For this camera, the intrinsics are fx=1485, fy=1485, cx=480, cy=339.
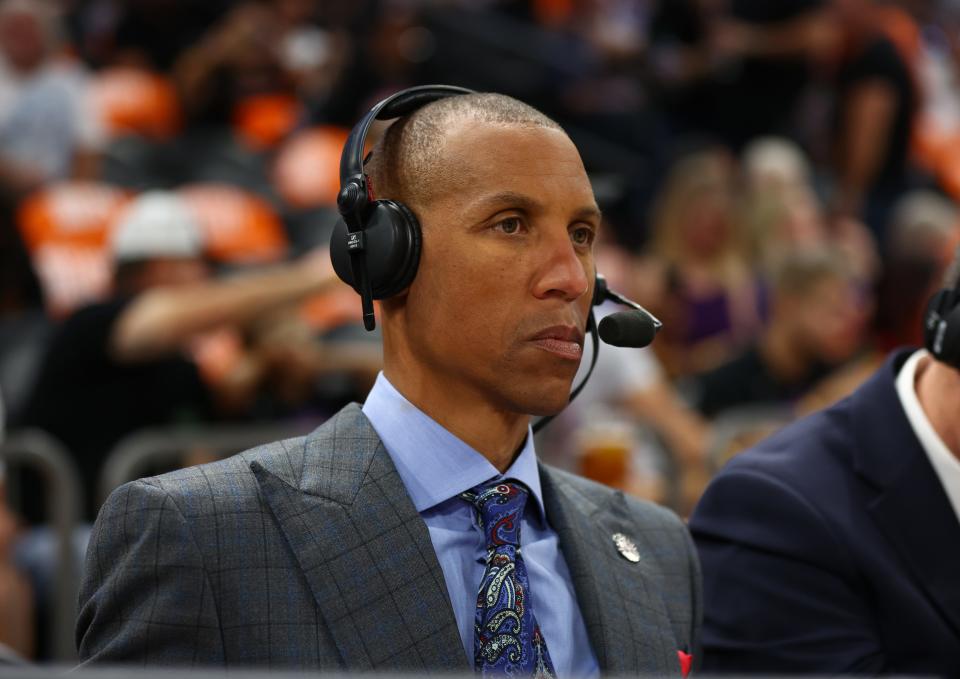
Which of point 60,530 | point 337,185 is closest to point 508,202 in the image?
point 60,530

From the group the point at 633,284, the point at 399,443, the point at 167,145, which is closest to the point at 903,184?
the point at 633,284

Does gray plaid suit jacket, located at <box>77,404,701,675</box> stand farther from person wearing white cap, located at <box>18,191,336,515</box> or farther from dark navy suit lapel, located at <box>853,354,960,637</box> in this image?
person wearing white cap, located at <box>18,191,336,515</box>

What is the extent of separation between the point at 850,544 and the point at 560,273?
0.94 meters

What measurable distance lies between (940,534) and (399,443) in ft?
3.69

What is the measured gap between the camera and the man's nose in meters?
2.12

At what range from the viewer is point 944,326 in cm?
265

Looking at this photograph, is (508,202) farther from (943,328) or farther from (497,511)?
(943,328)

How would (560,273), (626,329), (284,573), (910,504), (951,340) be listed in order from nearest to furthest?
1. (284,573)
2. (560,273)
3. (626,329)
4. (951,340)
5. (910,504)

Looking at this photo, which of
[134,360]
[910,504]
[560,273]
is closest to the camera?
[560,273]

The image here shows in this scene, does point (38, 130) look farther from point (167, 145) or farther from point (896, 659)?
point (896, 659)

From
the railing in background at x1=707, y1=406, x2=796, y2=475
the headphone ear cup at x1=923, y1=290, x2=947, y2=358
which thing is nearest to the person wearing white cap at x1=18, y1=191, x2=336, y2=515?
the railing in background at x1=707, y1=406, x2=796, y2=475

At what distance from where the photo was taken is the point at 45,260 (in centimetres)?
730

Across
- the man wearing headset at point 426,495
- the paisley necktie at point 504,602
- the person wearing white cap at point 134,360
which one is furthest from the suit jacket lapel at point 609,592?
the person wearing white cap at point 134,360

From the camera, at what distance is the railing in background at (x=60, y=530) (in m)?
4.30
